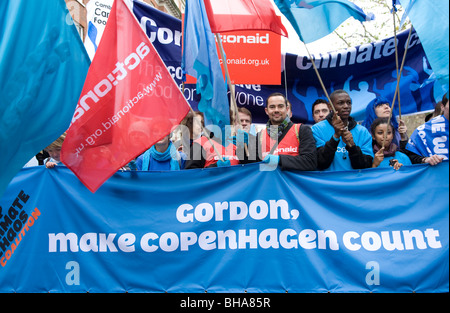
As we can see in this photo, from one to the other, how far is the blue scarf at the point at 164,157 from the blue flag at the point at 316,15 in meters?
1.81

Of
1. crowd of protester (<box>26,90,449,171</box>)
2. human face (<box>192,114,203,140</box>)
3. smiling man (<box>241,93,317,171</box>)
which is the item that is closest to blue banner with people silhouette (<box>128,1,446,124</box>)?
human face (<box>192,114,203,140</box>)

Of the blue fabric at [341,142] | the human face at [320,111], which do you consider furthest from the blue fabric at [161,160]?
the human face at [320,111]

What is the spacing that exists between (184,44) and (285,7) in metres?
1.12

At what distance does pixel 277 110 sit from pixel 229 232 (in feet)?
4.72

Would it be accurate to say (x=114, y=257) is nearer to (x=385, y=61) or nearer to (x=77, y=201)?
(x=77, y=201)

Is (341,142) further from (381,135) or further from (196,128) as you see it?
(196,128)

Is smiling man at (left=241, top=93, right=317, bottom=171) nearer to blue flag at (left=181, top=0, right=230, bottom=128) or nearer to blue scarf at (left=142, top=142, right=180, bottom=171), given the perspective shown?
blue flag at (left=181, top=0, right=230, bottom=128)

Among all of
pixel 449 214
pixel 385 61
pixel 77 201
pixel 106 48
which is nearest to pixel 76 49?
pixel 106 48

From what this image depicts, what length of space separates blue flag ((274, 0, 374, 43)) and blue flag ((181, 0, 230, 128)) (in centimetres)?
84

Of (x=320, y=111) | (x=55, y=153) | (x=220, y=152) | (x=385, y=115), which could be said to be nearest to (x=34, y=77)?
(x=55, y=153)

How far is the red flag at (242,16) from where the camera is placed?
5340 millimetres

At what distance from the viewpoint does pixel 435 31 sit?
177 inches

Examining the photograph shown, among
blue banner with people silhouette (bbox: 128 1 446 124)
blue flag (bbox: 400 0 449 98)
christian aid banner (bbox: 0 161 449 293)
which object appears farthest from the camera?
blue banner with people silhouette (bbox: 128 1 446 124)

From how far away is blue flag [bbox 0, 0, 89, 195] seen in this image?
464 cm
